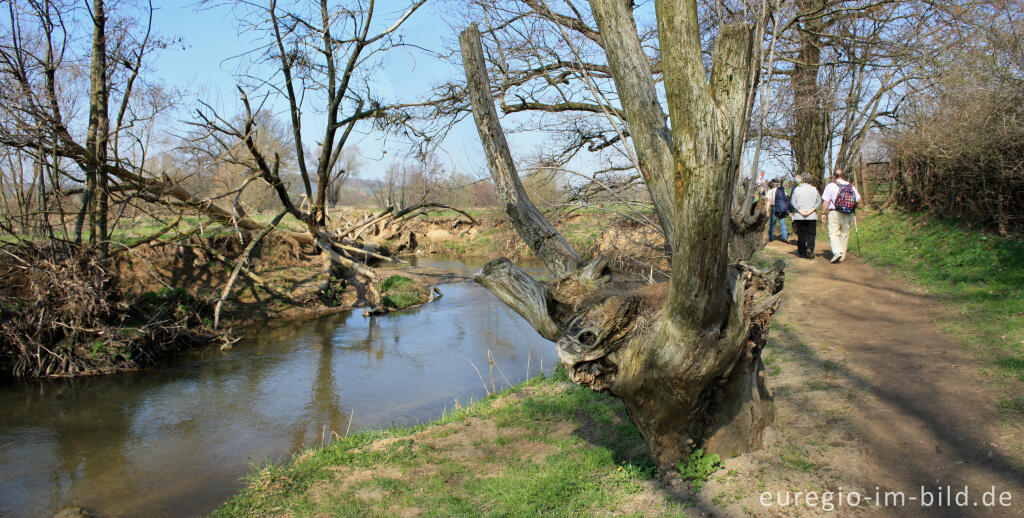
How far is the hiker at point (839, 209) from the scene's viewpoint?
11383 mm

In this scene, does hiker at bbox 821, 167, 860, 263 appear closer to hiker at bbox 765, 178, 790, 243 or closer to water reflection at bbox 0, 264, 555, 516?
hiker at bbox 765, 178, 790, 243

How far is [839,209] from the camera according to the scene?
11516mm

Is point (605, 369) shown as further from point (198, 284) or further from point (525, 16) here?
point (198, 284)

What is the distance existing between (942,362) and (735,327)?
3904 mm

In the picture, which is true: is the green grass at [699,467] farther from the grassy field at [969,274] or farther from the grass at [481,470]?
the grassy field at [969,274]

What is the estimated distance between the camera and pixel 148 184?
1234cm

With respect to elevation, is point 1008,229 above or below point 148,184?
below

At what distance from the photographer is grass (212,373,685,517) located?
4.79 m

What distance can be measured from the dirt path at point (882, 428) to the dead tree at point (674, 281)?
0.42 m

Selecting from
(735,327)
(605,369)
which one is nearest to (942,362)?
(735,327)

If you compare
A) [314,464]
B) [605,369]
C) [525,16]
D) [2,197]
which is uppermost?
[525,16]

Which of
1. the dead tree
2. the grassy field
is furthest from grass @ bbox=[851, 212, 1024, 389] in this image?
the dead tree

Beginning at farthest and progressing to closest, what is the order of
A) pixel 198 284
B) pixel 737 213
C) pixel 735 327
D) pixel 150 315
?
1. pixel 198 284
2. pixel 150 315
3. pixel 737 213
4. pixel 735 327

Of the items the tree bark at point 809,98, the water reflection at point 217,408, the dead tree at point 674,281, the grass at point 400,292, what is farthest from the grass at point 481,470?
the grass at point 400,292
